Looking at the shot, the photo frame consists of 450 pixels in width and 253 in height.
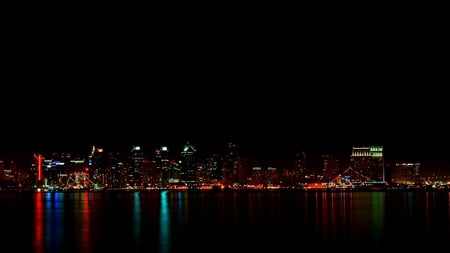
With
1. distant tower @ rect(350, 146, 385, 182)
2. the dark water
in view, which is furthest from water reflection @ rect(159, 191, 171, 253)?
distant tower @ rect(350, 146, 385, 182)

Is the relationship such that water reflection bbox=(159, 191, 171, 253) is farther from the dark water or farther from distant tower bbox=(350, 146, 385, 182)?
distant tower bbox=(350, 146, 385, 182)

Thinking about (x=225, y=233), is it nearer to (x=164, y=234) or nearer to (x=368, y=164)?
(x=164, y=234)

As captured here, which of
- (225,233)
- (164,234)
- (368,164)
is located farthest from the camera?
(368,164)

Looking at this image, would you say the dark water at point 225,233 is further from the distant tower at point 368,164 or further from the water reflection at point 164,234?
the distant tower at point 368,164

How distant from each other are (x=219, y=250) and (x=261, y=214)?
20.1 metres

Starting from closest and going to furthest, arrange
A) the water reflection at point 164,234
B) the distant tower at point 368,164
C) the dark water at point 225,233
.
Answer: the water reflection at point 164,234, the dark water at point 225,233, the distant tower at point 368,164

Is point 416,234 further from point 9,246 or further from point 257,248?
point 9,246

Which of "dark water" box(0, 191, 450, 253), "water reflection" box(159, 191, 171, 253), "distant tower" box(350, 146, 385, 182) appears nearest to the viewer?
"water reflection" box(159, 191, 171, 253)

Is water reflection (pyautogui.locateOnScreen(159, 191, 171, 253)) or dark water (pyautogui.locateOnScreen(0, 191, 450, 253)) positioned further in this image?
dark water (pyautogui.locateOnScreen(0, 191, 450, 253))

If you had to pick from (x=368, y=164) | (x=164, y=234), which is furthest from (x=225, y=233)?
(x=368, y=164)

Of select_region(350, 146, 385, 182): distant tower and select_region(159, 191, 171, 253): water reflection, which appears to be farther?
select_region(350, 146, 385, 182): distant tower

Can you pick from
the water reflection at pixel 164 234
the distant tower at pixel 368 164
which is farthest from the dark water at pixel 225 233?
the distant tower at pixel 368 164

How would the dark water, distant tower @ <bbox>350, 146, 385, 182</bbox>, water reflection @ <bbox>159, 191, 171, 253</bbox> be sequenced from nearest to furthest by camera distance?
1. water reflection @ <bbox>159, 191, 171, 253</bbox>
2. the dark water
3. distant tower @ <bbox>350, 146, 385, 182</bbox>

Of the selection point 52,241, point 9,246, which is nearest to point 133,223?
point 52,241
